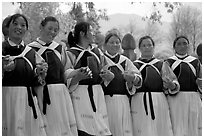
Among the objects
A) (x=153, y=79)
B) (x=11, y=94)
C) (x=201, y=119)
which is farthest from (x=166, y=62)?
(x=11, y=94)

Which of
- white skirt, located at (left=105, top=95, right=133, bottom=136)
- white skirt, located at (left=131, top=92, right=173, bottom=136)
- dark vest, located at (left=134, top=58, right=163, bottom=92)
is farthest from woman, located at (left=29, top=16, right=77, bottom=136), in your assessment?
dark vest, located at (left=134, top=58, right=163, bottom=92)

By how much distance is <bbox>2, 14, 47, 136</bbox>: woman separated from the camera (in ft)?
13.5

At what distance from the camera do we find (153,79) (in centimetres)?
514

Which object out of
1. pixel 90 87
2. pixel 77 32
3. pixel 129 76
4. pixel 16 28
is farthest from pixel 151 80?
pixel 16 28

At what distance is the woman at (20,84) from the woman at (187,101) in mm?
1900

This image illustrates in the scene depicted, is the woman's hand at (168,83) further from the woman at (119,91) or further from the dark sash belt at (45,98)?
the dark sash belt at (45,98)

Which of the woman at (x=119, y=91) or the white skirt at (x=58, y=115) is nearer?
the white skirt at (x=58, y=115)

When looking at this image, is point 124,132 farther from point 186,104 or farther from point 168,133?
point 186,104

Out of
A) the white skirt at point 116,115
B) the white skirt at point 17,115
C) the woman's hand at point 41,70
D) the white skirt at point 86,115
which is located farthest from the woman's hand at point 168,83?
the white skirt at point 17,115

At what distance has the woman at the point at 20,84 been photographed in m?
4.10

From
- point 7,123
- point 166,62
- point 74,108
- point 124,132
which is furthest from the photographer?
point 166,62

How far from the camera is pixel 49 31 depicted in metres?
4.55

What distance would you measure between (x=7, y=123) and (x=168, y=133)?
2.15 metres

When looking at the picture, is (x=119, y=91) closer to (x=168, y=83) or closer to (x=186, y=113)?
(x=168, y=83)
